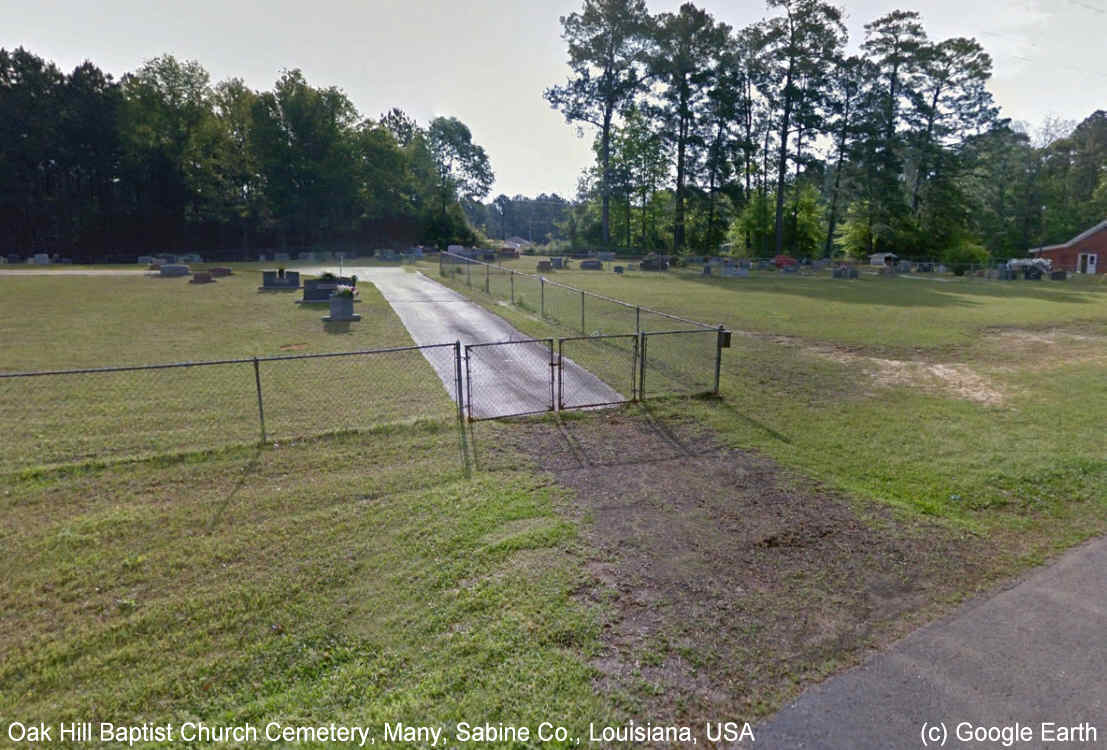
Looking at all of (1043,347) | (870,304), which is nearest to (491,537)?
(1043,347)

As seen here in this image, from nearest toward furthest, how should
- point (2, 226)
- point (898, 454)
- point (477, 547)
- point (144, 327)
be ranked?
point (477, 547) → point (898, 454) → point (144, 327) → point (2, 226)

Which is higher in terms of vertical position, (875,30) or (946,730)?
(875,30)

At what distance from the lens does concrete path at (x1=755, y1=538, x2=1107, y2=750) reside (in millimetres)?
3266

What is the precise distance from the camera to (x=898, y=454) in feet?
25.3

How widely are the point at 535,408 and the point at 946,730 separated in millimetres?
6774

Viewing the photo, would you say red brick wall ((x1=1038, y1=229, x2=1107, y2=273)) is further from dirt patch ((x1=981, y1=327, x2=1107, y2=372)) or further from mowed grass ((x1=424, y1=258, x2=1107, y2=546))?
dirt patch ((x1=981, y1=327, x2=1107, y2=372))

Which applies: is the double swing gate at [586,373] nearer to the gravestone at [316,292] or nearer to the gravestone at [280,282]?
the gravestone at [316,292]

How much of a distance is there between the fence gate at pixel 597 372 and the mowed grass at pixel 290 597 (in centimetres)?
304

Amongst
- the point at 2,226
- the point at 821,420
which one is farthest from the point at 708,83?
the point at 2,226

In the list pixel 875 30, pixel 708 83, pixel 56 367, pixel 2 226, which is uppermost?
pixel 875 30

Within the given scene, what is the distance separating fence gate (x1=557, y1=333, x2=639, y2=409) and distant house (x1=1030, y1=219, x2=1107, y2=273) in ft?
177

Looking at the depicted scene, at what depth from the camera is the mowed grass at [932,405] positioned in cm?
648

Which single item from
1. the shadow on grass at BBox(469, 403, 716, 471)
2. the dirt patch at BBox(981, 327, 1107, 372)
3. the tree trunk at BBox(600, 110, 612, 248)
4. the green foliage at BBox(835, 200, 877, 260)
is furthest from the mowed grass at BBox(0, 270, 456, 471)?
the green foliage at BBox(835, 200, 877, 260)

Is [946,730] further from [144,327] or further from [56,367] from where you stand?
[144,327]
